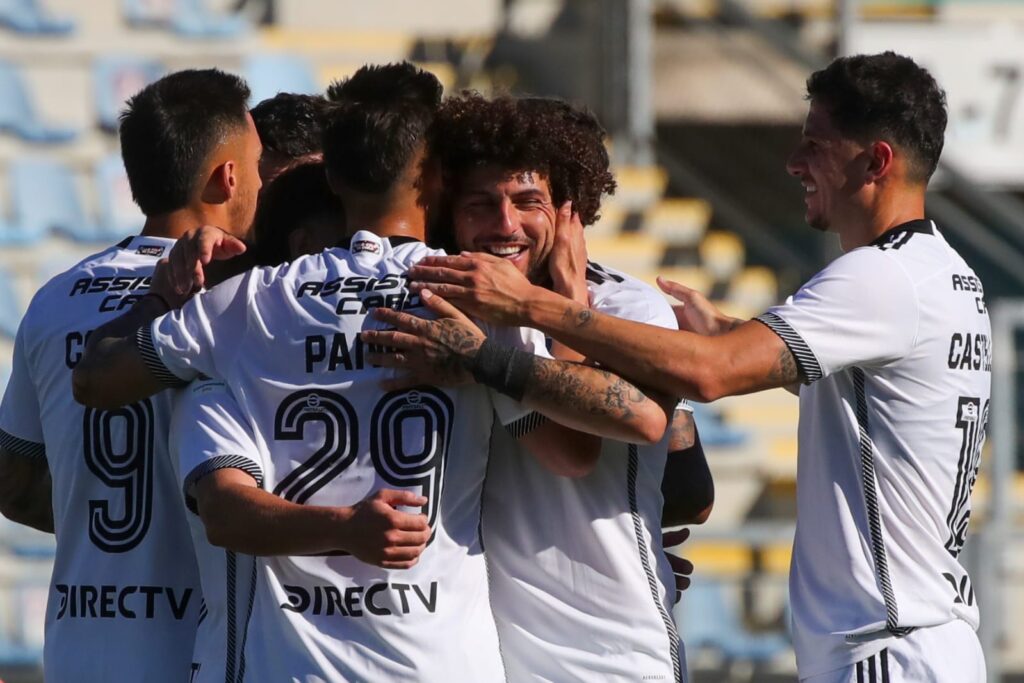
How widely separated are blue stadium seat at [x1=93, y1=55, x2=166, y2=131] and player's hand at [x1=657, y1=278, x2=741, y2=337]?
838 centimetres

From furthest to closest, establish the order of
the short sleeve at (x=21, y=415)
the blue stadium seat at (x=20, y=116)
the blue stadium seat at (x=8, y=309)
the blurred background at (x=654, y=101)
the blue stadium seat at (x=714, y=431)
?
the blue stadium seat at (x=20, y=116)
the blurred background at (x=654, y=101)
the blue stadium seat at (x=8, y=309)
the blue stadium seat at (x=714, y=431)
the short sleeve at (x=21, y=415)

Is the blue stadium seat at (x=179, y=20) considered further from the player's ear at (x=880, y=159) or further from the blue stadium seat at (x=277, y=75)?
the player's ear at (x=880, y=159)

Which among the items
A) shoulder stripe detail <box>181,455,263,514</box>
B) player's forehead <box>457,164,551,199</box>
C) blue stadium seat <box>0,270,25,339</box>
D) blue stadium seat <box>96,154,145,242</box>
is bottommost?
blue stadium seat <box>0,270,25,339</box>

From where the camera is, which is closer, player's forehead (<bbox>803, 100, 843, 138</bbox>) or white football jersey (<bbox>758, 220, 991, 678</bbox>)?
white football jersey (<bbox>758, 220, 991, 678</bbox>)

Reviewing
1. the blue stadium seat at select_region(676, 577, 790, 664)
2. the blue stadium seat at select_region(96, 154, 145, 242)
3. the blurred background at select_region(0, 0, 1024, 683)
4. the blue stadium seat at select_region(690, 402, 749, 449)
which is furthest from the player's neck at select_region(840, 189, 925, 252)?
the blue stadium seat at select_region(96, 154, 145, 242)

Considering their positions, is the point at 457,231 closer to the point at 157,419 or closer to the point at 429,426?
the point at 429,426

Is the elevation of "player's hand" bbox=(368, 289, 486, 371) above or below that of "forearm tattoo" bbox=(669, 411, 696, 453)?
above

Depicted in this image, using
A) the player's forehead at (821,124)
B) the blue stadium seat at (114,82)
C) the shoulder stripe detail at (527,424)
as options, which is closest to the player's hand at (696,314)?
the player's forehead at (821,124)

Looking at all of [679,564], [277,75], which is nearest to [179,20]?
[277,75]

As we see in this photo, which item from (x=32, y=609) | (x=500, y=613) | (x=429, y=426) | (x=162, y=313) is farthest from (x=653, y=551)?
(x=32, y=609)

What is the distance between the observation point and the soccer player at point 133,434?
4.05 meters

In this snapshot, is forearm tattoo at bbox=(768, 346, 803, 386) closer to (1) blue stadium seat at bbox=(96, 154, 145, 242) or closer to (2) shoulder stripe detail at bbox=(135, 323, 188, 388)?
(2) shoulder stripe detail at bbox=(135, 323, 188, 388)

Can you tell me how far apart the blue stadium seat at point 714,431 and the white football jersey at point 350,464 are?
7.30m

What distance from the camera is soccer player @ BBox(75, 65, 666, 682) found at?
352 centimetres
